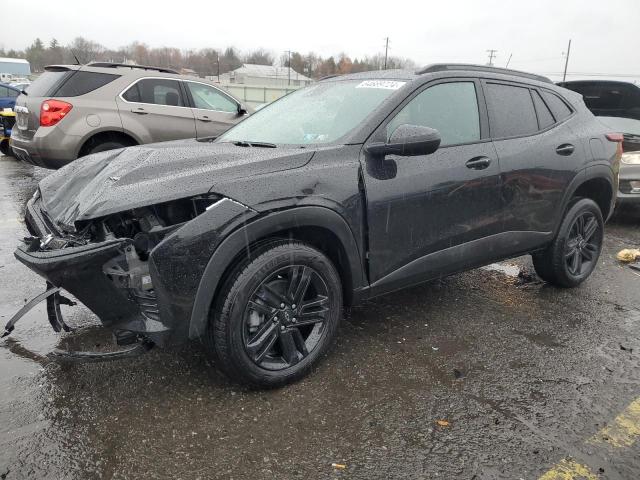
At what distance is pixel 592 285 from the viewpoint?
4.69m

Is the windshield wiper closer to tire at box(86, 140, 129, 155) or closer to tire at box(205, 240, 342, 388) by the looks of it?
tire at box(205, 240, 342, 388)

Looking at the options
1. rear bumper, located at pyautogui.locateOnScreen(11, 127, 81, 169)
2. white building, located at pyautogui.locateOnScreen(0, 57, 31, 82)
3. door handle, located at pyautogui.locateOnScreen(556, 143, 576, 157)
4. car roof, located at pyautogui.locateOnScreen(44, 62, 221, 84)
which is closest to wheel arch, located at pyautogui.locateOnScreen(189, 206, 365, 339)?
door handle, located at pyautogui.locateOnScreen(556, 143, 576, 157)

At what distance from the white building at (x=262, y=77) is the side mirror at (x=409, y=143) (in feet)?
230

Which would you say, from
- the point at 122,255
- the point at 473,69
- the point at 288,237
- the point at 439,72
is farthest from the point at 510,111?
the point at 122,255

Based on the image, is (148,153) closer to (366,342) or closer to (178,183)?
(178,183)

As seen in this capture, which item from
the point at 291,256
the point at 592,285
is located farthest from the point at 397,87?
the point at 592,285

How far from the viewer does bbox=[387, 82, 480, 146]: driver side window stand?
10.6 feet

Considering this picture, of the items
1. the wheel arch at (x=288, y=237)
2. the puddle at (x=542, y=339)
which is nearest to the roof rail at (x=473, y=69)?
the wheel arch at (x=288, y=237)

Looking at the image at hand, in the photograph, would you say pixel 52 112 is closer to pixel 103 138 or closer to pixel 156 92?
pixel 103 138

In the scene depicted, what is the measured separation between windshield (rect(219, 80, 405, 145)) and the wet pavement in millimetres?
→ 1388

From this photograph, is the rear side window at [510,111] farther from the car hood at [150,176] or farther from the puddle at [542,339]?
the car hood at [150,176]

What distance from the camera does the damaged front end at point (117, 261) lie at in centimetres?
226

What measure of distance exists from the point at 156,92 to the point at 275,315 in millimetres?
5850

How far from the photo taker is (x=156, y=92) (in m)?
7.46
